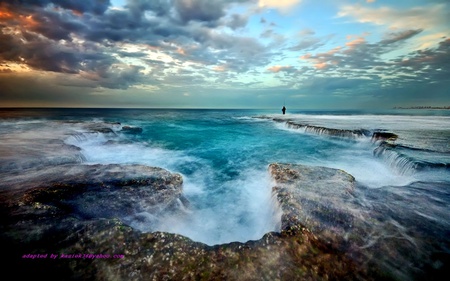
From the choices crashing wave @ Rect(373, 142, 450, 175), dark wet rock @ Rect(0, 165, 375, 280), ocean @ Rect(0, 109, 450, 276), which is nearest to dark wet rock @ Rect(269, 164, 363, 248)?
dark wet rock @ Rect(0, 165, 375, 280)

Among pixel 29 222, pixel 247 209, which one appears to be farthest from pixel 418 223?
pixel 29 222

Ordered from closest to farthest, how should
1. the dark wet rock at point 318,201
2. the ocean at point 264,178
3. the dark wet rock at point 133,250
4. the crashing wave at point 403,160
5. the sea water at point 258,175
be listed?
the dark wet rock at point 133,250 → the dark wet rock at point 318,201 → the ocean at point 264,178 → the sea water at point 258,175 → the crashing wave at point 403,160

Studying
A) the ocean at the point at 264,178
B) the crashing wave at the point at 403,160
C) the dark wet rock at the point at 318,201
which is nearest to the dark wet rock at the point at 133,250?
the dark wet rock at the point at 318,201

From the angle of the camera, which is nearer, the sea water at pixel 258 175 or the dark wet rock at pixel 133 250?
the dark wet rock at pixel 133 250

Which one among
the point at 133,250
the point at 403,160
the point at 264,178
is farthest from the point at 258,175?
the point at 133,250

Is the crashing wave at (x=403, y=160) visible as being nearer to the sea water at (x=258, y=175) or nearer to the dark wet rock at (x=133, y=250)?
the sea water at (x=258, y=175)

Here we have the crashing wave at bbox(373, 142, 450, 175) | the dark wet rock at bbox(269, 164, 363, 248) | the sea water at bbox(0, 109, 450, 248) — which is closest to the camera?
the dark wet rock at bbox(269, 164, 363, 248)

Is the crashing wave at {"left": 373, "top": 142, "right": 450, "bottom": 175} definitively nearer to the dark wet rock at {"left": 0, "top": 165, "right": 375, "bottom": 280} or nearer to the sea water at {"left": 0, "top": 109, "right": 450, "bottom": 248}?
the sea water at {"left": 0, "top": 109, "right": 450, "bottom": 248}

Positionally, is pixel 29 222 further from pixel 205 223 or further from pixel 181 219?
pixel 205 223

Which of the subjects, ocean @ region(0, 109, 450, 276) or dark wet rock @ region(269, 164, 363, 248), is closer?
dark wet rock @ region(269, 164, 363, 248)

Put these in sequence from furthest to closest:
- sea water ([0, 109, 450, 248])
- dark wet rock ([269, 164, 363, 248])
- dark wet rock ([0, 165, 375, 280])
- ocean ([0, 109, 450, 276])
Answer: sea water ([0, 109, 450, 248]) < ocean ([0, 109, 450, 276]) < dark wet rock ([269, 164, 363, 248]) < dark wet rock ([0, 165, 375, 280])

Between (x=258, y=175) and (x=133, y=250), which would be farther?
(x=258, y=175)

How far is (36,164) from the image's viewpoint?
29.1 ft

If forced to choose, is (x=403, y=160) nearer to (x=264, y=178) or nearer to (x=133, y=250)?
(x=264, y=178)
